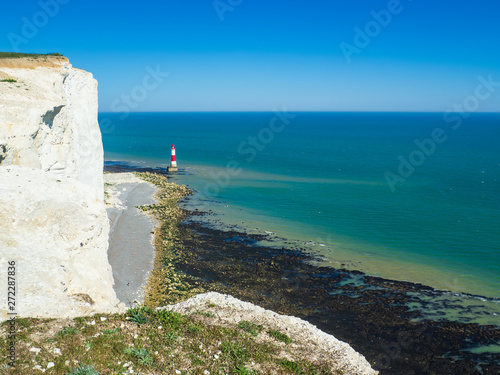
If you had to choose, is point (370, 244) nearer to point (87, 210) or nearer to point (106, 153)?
point (87, 210)

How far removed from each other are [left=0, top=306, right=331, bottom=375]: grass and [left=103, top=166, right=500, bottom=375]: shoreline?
7.06 metres

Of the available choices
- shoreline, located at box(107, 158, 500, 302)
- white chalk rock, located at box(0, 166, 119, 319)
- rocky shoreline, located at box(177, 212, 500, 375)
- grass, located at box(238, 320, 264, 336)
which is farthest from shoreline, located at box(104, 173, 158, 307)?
grass, located at box(238, 320, 264, 336)

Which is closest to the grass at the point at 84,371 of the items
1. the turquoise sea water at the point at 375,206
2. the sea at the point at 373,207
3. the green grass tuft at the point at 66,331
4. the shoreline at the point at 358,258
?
the green grass tuft at the point at 66,331

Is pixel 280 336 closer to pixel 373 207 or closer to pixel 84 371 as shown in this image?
pixel 84 371

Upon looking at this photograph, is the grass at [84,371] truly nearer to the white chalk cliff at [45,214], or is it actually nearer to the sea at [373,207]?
the white chalk cliff at [45,214]

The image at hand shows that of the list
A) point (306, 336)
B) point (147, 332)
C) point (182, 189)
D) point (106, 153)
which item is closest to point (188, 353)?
point (147, 332)

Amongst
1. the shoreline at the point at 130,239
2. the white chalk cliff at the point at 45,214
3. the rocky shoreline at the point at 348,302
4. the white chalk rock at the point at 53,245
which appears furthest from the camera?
the shoreline at the point at 130,239

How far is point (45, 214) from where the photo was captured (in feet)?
52.2

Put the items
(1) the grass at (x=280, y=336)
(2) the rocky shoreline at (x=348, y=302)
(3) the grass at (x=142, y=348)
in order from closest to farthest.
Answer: (3) the grass at (x=142, y=348) → (1) the grass at (x=280, y=336) → (2) the rocky shoreline at (x=348, y=302)

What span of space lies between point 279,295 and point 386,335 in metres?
6.91

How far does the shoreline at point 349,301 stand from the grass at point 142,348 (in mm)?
7059

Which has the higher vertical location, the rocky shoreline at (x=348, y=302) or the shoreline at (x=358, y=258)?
the shoreline at (x=358, y=258)

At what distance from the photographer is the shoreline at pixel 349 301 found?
18.7 m

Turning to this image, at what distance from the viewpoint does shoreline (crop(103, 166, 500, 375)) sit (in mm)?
18734
